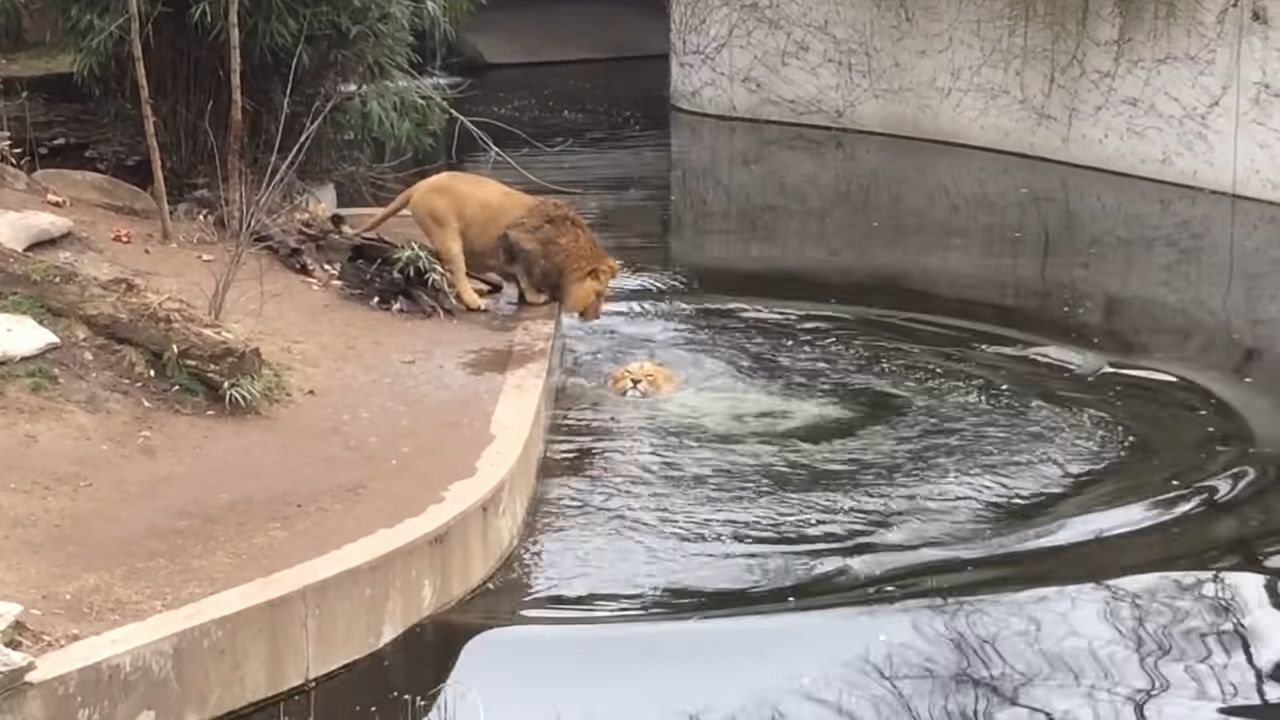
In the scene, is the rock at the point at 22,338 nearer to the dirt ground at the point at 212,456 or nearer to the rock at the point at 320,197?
the dirt ground at the point at 212,456

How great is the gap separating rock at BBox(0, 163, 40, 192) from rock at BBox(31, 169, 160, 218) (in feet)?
0.29

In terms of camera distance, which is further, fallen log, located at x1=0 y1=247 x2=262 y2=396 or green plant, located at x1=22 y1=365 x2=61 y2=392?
fallen log, located at x1=0 y1=247 x2=262 y2=396

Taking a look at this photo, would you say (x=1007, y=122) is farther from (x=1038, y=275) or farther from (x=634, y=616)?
(x=634, y=616)

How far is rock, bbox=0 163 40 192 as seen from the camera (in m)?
9.08

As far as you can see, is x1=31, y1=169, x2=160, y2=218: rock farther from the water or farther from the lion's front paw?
the water

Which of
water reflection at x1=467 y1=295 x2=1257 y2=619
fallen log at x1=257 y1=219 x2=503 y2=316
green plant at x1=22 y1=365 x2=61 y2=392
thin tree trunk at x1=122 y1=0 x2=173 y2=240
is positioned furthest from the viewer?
thin tree trunk at x1=122 y1=0 x2=173 y2=240

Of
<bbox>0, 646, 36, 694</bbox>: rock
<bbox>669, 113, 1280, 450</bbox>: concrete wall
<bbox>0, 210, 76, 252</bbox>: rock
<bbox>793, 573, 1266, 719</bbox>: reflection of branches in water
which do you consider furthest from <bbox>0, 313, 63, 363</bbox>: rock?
<bbox>669, 113, 1280, 450</bbox>: concrete wall

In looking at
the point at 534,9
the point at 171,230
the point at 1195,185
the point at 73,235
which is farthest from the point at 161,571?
the point at 534,9

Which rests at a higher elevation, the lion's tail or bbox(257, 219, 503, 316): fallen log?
the lion's tail

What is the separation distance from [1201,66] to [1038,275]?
16.1 feet

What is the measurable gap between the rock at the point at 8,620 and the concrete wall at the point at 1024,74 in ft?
39.1

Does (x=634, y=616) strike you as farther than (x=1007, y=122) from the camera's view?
No

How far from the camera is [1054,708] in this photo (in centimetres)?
473

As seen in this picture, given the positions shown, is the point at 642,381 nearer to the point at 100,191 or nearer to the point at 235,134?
the point at 235,134
